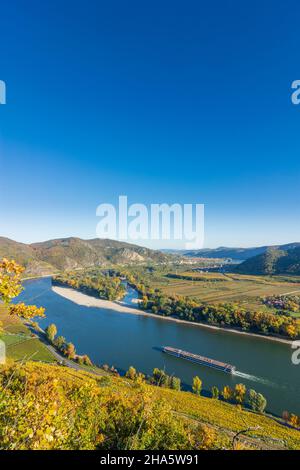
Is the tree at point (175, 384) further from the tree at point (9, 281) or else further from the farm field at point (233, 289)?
the farm field at point (233, 289)

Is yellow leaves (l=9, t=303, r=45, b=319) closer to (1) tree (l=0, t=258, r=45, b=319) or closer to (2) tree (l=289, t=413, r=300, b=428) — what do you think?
(1) tree (l=0, t=258, r=45, b=319)

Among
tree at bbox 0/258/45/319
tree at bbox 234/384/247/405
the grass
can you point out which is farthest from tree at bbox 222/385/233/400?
tree at bbox 0/258/45/319

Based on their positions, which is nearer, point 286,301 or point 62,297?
point 286,301

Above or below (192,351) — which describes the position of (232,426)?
above

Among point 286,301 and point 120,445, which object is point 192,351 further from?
point 286,301

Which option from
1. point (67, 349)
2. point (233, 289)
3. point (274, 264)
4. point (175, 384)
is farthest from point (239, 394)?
point (274, 264)
